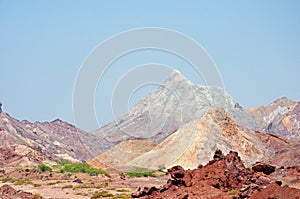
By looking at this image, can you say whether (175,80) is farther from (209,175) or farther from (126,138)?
(209,175)

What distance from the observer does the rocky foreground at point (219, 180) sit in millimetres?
27672

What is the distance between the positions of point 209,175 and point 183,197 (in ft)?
10.7

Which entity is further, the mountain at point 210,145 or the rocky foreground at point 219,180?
the mountain at point 210,145

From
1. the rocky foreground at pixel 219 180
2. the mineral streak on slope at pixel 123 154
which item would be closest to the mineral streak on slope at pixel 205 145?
the mineral streak on slope at pixel 123 154

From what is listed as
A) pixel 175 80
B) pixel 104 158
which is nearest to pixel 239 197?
pixel 104 158

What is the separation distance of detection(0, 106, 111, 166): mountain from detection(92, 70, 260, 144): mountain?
749 cm

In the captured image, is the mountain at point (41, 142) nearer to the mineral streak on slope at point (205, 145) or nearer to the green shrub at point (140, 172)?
the mineral streak on slope at point (205, 145)

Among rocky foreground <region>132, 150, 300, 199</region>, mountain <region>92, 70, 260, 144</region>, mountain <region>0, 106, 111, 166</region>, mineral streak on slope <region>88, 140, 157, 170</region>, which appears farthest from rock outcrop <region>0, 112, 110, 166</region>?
rocky foreground <region>132, 150, 300, 199</region>

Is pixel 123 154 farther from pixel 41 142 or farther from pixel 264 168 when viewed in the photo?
pixel 264 168

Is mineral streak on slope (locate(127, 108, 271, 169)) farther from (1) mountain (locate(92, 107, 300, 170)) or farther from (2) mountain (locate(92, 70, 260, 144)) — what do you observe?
(2) mountain (locate(92, 70, 260, 144))

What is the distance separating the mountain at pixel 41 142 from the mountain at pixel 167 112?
7.49 metres

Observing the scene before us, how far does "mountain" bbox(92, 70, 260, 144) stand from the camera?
116 m

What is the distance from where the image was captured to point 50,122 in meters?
192

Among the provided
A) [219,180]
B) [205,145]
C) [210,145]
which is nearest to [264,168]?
[219,180]
